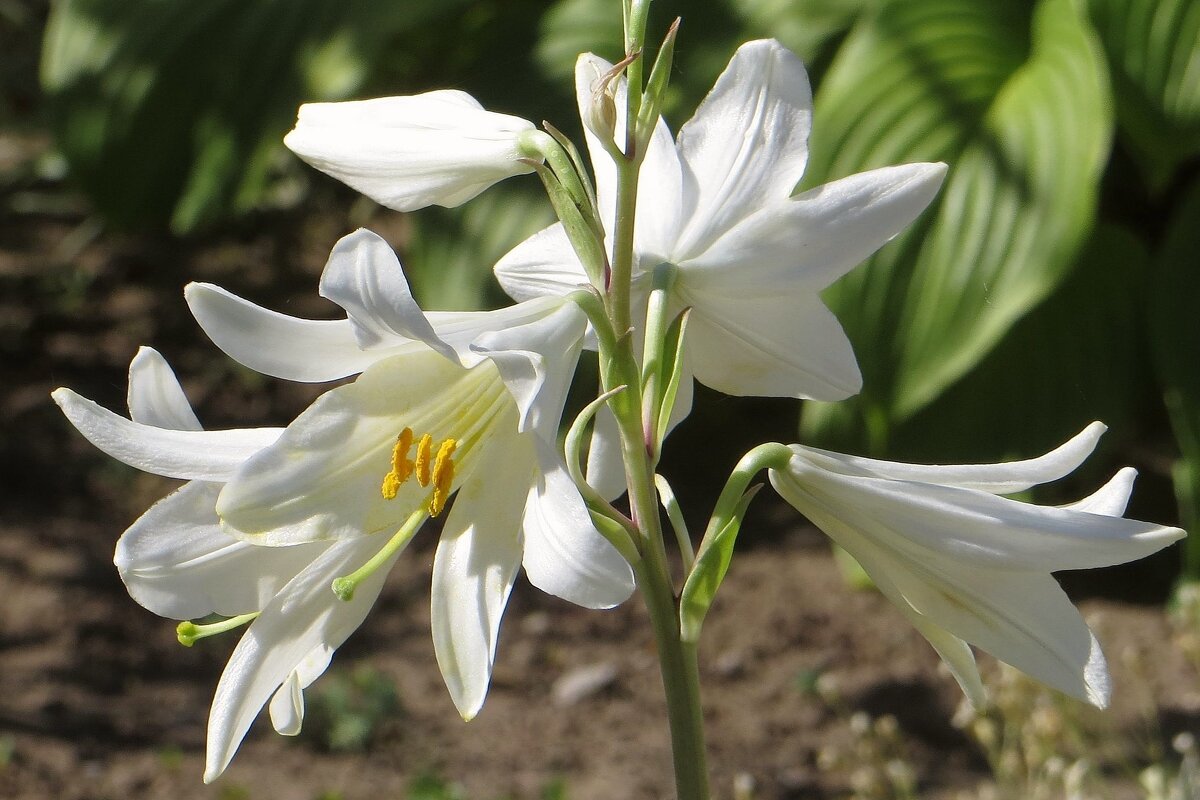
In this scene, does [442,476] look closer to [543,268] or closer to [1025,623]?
[543,268]

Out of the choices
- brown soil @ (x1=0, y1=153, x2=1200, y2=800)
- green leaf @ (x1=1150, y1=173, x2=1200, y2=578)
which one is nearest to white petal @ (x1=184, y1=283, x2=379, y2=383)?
brown soil @ (x1=0, y1=153, x2=1200, y2=800)

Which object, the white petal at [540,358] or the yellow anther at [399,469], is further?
the yellow anther at [399,469]

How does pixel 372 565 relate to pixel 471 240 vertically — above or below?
above

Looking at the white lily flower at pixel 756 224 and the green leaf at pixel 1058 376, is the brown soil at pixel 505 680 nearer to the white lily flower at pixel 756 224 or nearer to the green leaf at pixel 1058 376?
the green leaf at pixel 1058 376

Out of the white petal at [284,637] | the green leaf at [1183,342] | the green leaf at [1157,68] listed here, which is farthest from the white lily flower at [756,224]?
the green leaf at [1183,342]

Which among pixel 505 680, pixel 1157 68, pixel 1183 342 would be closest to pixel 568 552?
pixel 1157 68

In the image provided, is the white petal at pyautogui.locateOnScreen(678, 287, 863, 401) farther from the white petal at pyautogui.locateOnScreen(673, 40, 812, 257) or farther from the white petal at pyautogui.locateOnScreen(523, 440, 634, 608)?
the white petal at pyautogui.locateOnScreen(523, 440, 634, 608)
